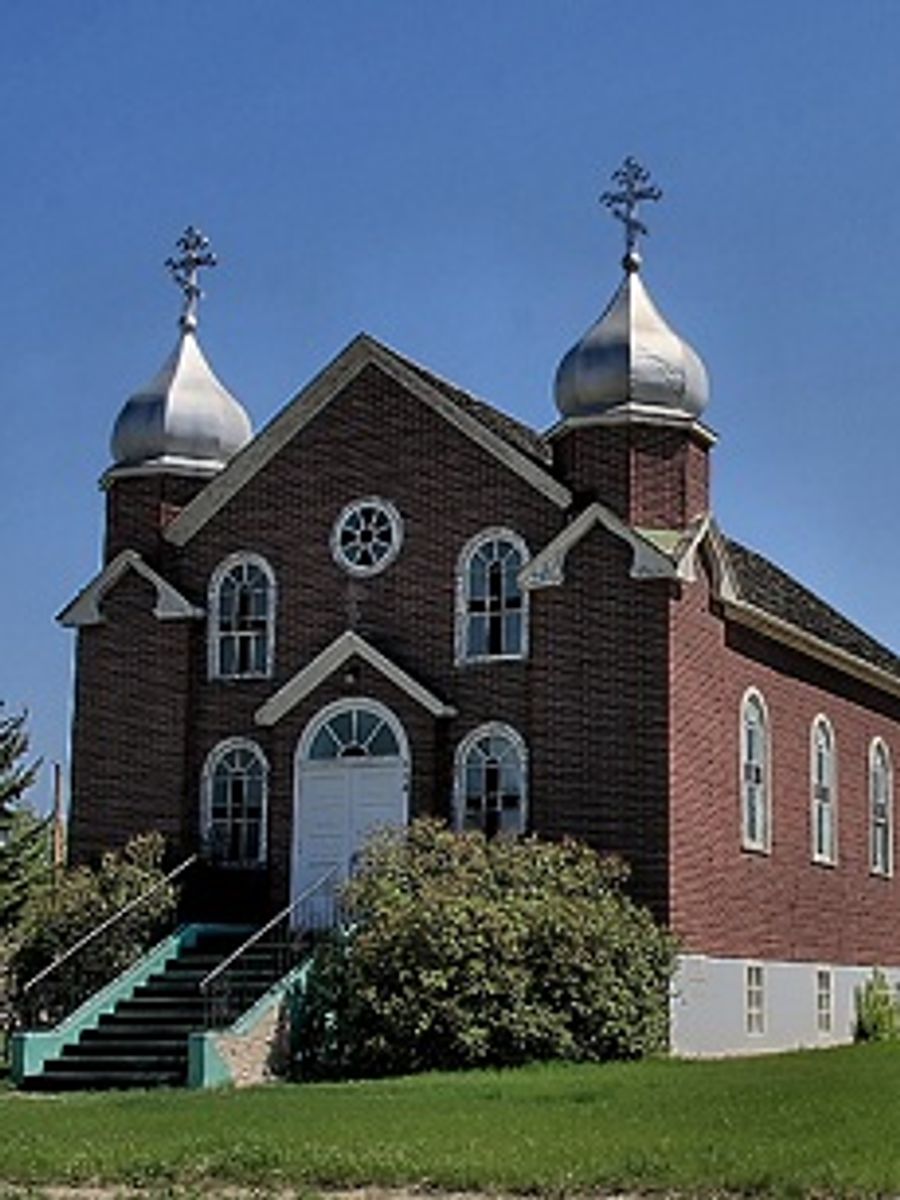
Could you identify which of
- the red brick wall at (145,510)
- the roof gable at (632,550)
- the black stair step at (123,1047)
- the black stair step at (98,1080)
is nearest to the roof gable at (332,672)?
the roof gable at (632,550)

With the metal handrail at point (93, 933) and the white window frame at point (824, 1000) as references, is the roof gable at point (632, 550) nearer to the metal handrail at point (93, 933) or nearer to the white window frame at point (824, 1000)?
the metal handrail at point (93, 933)

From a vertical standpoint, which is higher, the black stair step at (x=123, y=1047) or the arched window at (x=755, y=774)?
the arched window at (x=755, y=774)

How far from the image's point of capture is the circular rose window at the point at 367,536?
2931cm

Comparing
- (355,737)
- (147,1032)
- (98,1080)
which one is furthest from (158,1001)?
(355,737)

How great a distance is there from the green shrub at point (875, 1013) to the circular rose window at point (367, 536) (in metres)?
10.8

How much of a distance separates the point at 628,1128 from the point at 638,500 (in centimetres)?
1211

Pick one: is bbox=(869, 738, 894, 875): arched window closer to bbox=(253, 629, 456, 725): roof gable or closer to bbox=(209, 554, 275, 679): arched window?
bbox=(253, 629, 456, 725): roof gable

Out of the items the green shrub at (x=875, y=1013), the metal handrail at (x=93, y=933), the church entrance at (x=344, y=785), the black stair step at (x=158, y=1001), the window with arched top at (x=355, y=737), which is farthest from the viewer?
the green shrub at (x=875, y=1013)

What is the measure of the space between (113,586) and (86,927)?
539 centimetres

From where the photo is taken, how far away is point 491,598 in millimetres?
28438

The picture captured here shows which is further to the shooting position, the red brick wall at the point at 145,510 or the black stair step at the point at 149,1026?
the red brick wall at the point at 145,510

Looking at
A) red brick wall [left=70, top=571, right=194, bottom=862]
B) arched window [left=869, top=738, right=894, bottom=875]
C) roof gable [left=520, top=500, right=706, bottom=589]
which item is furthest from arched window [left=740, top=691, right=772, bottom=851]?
red brick wall [left=70, top=571, right=194, bottom=862]

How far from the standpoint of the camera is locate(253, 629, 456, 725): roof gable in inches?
1115

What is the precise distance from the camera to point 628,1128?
55.0 feet
